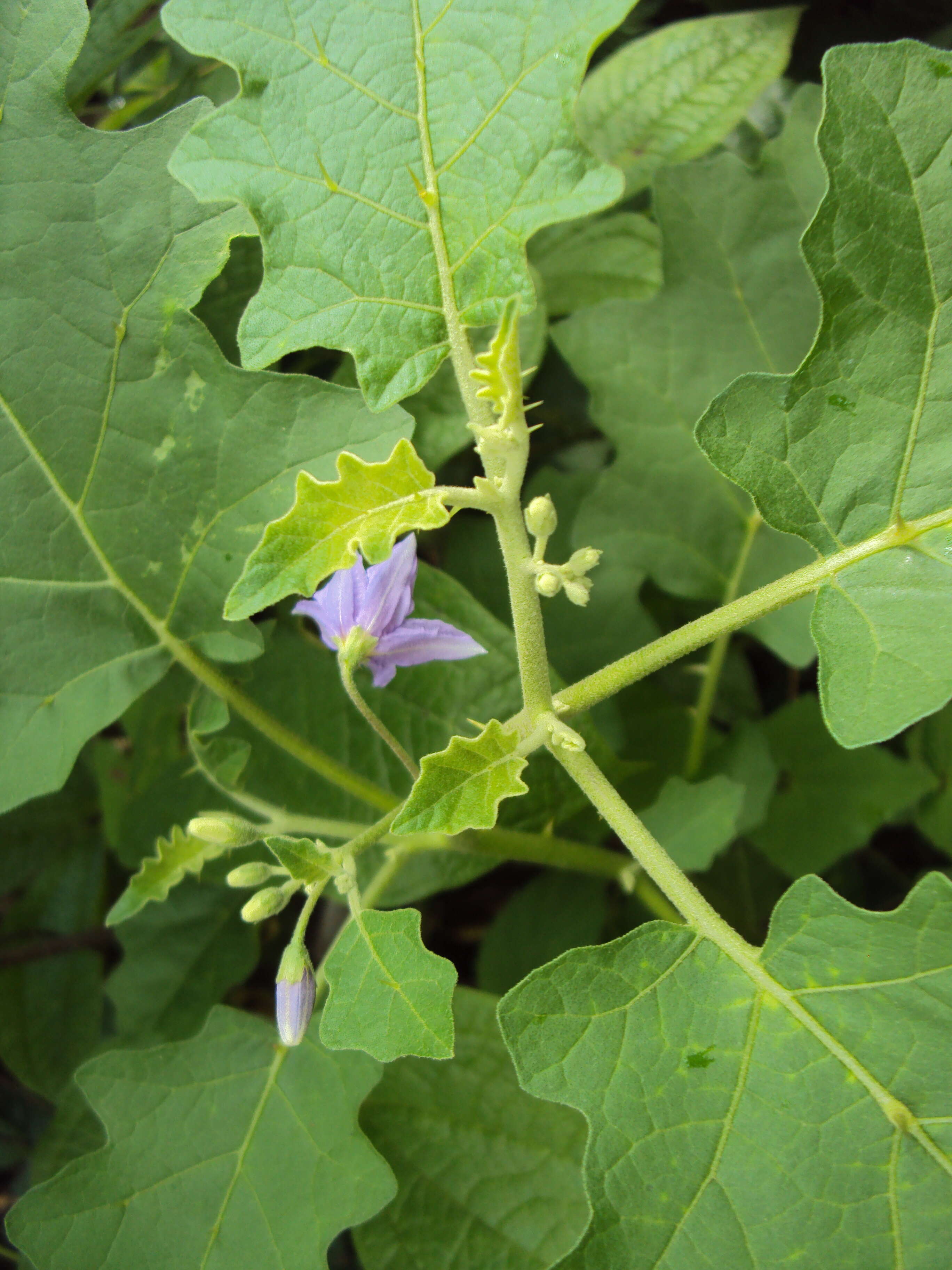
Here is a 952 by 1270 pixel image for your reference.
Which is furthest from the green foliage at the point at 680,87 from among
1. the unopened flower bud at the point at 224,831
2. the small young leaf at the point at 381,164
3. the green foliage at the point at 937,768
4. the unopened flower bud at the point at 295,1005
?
the unopened flower bud at the point at 295,1005

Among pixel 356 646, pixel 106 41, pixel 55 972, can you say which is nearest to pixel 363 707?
pixel 356 646

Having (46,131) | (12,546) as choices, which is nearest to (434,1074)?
(12,546)

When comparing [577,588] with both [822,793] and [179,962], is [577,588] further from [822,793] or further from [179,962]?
[179,962]

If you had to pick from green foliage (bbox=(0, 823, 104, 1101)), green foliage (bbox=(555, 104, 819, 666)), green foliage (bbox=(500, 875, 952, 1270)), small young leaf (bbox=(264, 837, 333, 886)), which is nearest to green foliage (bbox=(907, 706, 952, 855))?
green foliage (bbox=(555, 104, 819, 666))

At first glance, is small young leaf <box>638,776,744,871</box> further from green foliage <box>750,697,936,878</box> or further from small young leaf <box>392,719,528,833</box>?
small young leaf <box>392,719,528,833</box>

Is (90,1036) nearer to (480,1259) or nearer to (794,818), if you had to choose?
(480,1259)

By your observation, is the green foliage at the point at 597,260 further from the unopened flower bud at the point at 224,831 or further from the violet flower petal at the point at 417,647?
the unopened flower bud at the point at 224,831
